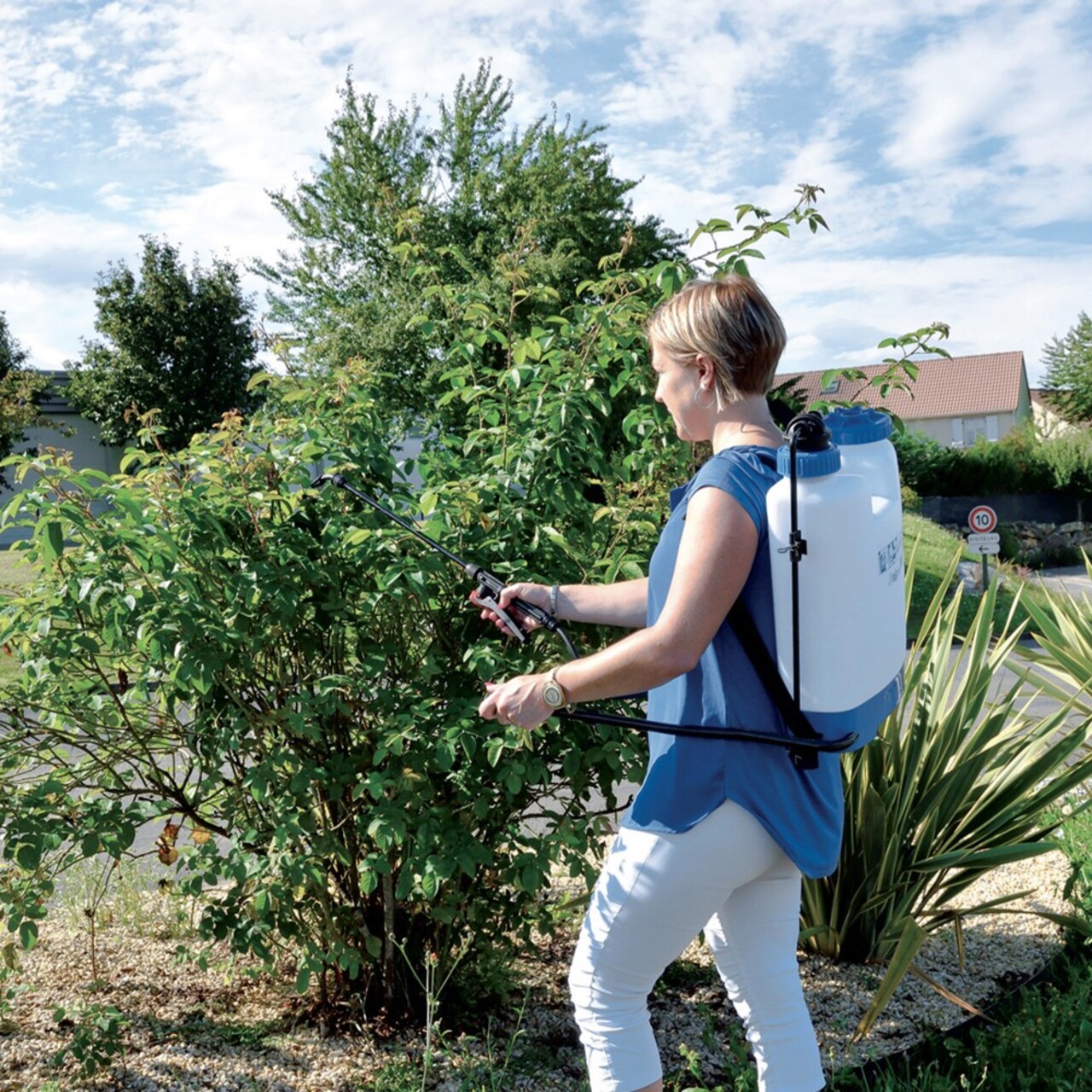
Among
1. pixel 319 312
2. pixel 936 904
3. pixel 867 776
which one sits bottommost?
pixel 936 904

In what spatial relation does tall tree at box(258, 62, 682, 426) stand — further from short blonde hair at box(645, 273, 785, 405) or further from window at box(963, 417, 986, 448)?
window at box(963, 417, 986, 448)

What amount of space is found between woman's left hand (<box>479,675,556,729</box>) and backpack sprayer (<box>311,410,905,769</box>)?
0.44ft

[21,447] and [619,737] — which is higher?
[21,447]

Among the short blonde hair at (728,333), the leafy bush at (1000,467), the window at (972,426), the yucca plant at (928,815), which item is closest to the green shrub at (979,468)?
the leafy bush at (1000,467)

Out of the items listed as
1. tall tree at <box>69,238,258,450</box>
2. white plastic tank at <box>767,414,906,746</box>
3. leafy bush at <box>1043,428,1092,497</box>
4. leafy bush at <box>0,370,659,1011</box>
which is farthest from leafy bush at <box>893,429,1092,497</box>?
white plastic tank at <box>767,414,906,746</box>

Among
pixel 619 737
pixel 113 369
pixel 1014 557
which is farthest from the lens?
pixel 113 369

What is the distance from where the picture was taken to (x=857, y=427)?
2070 millimetres

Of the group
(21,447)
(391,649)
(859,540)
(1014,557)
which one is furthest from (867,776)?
(21,447)

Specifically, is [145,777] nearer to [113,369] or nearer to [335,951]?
[335,951]

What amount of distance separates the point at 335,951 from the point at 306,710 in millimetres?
620

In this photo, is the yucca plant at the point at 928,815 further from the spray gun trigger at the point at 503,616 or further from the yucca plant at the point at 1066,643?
the spray gun trigger at the point at 503,616

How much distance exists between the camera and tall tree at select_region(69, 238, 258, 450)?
3494 centimetres

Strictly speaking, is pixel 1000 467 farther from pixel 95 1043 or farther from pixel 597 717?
pixel 597 717

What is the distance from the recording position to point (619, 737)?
9.41 ft
